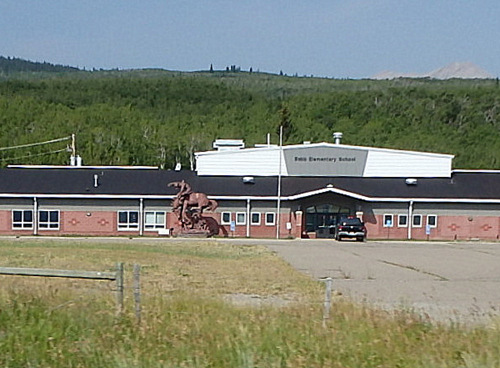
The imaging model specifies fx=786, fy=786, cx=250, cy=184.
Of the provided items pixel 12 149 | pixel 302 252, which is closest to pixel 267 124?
pixel 12 149

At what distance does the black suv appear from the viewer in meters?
50.4

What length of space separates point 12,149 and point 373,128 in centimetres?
5328

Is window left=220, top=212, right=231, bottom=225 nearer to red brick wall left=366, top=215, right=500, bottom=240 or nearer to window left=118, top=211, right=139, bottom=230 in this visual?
window left=118, top=211, right=139, bottom=230

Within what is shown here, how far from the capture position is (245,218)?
2120 inches

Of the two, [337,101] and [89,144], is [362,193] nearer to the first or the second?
[89,144]

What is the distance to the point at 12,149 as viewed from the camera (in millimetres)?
106438

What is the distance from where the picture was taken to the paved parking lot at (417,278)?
15531 mm

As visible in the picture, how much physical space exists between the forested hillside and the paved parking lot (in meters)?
69.0

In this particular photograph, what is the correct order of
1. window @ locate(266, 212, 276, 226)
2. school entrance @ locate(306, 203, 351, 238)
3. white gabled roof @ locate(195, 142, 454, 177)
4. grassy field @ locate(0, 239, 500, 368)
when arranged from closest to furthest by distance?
grassy field @ locate(0, 239, 500, 368) → window @ locate(266, 212, 276, 226) → school entrance @ locate(306, 203, 351, 238) → white gabled roof @ locate(195, 142, 454, 177)

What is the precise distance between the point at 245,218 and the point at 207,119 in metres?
81.7

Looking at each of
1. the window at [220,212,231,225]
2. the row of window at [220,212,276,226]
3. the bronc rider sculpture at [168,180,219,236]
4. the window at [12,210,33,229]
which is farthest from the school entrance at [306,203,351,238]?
the window at [12,210,33,229]

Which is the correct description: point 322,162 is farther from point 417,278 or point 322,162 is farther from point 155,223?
point 417,278

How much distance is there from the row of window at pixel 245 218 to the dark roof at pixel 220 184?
1.32 m

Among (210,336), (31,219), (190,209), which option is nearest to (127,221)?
(190,209)
